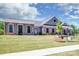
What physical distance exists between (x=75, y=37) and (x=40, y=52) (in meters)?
0.44

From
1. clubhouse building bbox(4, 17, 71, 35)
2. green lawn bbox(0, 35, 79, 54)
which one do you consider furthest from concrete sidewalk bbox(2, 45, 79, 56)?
clubhouse building bbox(4, 17, 71, 35)

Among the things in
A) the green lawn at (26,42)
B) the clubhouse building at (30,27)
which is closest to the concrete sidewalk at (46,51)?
the green lawn at (26,42)

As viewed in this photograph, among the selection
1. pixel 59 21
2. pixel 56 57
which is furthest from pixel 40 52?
pixel 59 21

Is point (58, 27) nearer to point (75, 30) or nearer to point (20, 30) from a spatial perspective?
point (75, 30)

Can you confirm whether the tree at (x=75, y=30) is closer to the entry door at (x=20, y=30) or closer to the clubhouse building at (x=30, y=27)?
the clubhouse building at (x=30, y=27)

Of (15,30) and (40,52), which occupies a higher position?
(15,30)

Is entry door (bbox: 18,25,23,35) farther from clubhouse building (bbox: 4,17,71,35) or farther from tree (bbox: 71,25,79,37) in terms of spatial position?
tree (bbox: 71,25,79,37)

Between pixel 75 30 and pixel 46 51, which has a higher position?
pixel 75 30

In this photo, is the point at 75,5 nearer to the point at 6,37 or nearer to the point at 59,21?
the point at 59,21

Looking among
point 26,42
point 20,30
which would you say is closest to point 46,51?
point 26,42

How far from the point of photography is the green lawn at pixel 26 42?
130 inches

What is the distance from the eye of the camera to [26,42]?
10.9ft

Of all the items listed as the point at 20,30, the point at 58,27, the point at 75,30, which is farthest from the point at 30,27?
the point at 75,30

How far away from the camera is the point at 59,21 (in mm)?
3281
